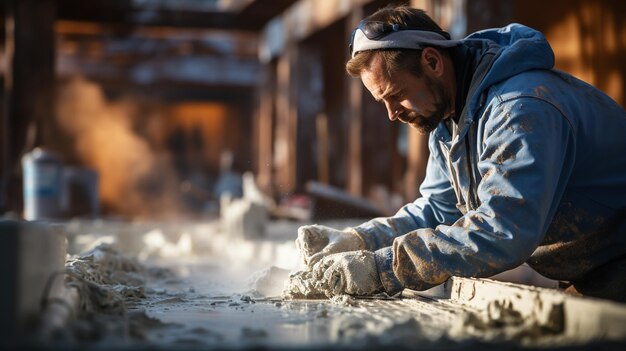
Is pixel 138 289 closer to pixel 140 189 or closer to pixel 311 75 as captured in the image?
pixel 311 75

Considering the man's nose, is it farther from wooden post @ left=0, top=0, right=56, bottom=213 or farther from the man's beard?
wooden post @ left=0, top=0, right=56, bottom=213

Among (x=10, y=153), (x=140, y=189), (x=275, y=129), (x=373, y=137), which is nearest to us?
(x=373, y=137)

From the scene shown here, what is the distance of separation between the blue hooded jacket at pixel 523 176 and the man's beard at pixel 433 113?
97 millimetres

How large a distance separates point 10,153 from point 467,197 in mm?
9723

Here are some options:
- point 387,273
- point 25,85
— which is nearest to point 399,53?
point 387,273

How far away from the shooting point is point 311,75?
12836 mm

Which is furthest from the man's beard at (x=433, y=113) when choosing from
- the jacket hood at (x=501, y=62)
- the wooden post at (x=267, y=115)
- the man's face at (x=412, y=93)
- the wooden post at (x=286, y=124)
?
the wooden post at (x=267, y=115)

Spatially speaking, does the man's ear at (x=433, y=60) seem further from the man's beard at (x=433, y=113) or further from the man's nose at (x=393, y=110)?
the man's nose at (x=393, y=110)

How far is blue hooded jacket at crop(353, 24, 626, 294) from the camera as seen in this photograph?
2502 millimetres

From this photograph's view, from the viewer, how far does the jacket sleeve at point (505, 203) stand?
248 centimetres

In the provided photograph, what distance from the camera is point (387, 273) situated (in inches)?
111

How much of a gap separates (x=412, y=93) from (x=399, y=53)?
17cm

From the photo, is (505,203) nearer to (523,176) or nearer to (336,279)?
(523,176)

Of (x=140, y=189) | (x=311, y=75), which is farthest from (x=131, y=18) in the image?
(x=140, y=189)
